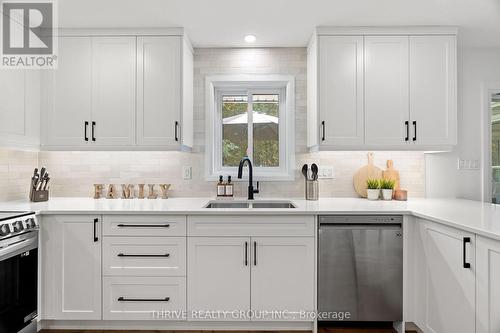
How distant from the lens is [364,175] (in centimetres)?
301

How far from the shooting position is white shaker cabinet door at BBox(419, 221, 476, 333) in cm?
175

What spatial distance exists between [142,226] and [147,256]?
21cm

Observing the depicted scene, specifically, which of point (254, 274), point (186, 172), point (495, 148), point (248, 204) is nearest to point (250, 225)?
point (254, 274)

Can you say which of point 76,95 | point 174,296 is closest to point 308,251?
point 174,296

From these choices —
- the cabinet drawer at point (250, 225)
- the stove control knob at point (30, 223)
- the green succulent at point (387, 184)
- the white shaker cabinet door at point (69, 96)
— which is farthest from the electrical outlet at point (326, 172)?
the stove control knob at point (30, 223)

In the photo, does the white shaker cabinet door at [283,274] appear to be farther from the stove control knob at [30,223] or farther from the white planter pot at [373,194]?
the stove control knob at [30,223]

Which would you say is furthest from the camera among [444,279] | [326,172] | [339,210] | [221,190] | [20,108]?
[326,172]

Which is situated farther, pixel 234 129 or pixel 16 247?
pixel 234 129

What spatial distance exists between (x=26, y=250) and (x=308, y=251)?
72.4 inches

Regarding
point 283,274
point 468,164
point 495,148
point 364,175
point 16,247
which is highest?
point 495,148

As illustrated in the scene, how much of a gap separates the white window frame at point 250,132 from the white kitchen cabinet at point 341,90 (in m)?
0.45

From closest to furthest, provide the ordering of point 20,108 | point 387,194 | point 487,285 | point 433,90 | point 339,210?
point 487,285, point 339,210, point 20,108, point 433,90, point 387,194

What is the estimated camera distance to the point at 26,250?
81.8 inches

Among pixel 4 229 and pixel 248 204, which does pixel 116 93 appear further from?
pixel 248 204
